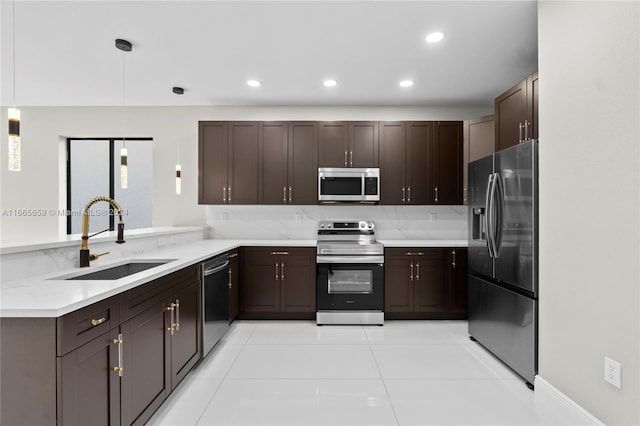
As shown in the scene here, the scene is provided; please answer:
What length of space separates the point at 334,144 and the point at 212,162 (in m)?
1.57

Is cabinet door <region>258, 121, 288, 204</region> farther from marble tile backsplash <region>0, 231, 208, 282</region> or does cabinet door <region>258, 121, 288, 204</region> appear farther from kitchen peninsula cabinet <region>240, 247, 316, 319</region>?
marble tile backsplash <region>0, 231, 208, 282</region>

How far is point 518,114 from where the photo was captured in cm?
291

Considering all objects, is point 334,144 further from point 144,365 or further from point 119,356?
point 119,356

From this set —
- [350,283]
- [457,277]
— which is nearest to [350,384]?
[350,283]

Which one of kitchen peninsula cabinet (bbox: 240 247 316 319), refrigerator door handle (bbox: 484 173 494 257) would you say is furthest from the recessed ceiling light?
kitchen peninsula cabinet (bbox: 240 247 316 319)

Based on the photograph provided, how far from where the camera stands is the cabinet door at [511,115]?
2848mm

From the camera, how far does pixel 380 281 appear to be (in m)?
3.88

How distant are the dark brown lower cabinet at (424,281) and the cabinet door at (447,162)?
29.0 inches

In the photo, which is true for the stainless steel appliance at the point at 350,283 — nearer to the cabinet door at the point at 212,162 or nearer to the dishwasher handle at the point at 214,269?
the dishwasher handle at the point at 214,269

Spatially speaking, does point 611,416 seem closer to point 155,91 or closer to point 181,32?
point 181,32

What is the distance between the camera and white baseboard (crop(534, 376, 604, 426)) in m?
1.81

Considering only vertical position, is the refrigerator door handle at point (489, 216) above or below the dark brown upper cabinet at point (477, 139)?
below

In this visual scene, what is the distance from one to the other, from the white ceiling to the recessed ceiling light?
5 centimetres

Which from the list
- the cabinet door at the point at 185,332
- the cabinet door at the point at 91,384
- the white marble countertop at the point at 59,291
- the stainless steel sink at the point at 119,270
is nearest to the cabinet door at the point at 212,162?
the stainless steel sink at the point at 119,270
